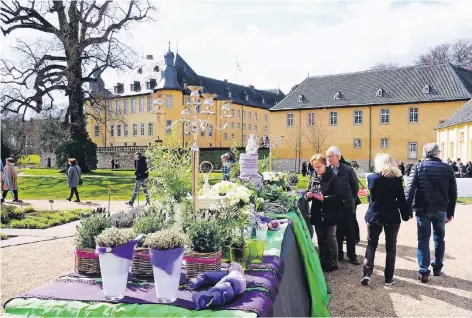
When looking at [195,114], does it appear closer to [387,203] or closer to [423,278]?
[387,203]

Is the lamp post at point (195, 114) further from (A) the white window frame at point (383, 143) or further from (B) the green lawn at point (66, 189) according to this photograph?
(A) the white window frame at point (383, 143)

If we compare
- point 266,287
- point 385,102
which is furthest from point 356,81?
point 266,287

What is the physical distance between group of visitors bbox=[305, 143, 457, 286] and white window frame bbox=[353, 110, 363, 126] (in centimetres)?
3868

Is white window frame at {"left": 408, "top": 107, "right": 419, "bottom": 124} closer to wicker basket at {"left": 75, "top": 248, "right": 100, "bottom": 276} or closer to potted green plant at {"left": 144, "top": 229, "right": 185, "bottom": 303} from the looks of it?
wicker basket at {"left": 75, "top": 248, "right": 100, "bottom": 276}

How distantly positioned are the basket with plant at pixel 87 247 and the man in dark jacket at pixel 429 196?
4.47m

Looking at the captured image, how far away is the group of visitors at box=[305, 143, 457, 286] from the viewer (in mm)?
5742

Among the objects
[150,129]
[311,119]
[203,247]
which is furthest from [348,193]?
[150,129]

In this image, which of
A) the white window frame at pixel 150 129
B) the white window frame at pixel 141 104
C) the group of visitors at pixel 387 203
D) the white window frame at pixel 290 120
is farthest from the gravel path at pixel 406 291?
the white window frame at pixel 141 104

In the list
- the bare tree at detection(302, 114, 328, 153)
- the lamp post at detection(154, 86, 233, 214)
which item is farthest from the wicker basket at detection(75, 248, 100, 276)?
the bare tree at detection(302, 114, 328, 153)

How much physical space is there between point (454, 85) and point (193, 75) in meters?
30.2

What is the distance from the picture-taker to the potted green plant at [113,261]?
2648 mm

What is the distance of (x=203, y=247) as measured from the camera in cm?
300

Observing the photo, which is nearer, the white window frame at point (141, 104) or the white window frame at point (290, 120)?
the white window frame at point (290, 120)

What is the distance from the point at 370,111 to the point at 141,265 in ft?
142
